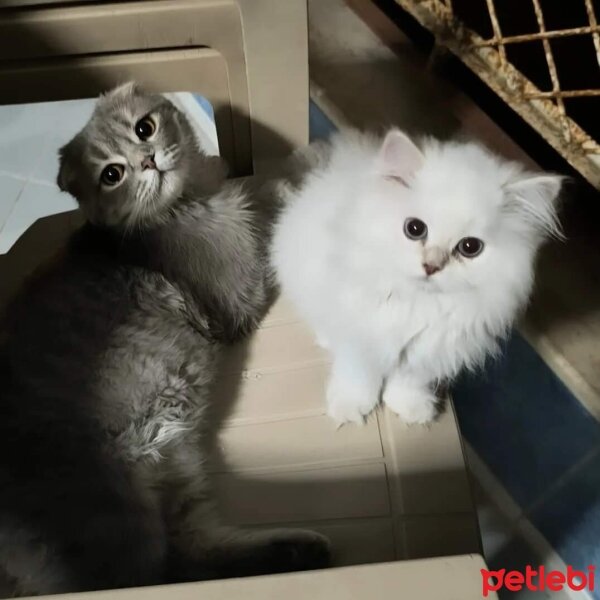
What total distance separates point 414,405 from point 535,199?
0.35 meters

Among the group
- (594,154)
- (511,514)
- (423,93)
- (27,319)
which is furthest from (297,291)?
(423,93)

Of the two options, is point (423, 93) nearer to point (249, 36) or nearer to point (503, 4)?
point (503, 4)

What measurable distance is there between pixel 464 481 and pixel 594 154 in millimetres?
663

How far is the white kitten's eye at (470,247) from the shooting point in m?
0.84

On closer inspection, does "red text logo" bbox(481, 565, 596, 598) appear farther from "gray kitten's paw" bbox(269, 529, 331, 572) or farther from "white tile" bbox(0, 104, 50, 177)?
"white tile" bbox(0, 104, 50, 177)

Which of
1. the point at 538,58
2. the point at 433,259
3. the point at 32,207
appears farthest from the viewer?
the point at 32,207

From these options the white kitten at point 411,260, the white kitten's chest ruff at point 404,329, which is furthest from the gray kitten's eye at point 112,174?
the white kitten's chest ruff at point 404,329

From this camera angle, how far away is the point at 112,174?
3.52ft

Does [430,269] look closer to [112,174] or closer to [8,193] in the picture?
[112,174]

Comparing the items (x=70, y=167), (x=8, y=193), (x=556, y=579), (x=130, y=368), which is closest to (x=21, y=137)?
(x=8, y=193)

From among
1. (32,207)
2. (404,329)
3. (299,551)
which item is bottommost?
(32,207)

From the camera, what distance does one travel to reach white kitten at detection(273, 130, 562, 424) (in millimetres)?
833

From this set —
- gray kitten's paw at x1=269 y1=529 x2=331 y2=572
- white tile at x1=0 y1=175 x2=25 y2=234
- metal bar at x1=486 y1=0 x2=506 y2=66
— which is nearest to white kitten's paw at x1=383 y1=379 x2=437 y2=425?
gray kitten's paw at x1=269 y1=529 x2=331 y2=572

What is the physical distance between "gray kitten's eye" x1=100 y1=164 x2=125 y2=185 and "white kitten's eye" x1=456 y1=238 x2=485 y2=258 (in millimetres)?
557
